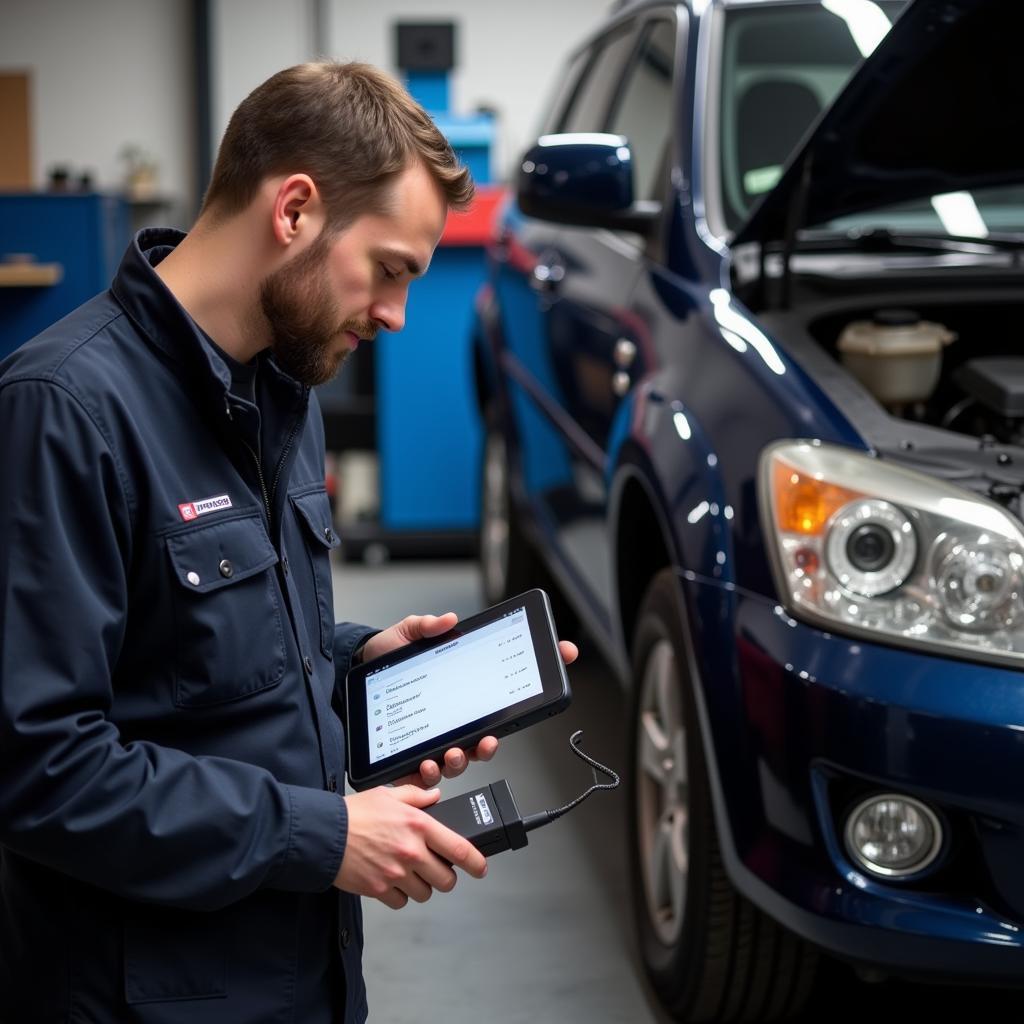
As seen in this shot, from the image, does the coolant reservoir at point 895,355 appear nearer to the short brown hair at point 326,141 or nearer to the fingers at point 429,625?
the fingers at point 429,625

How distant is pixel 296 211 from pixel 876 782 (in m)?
1.07

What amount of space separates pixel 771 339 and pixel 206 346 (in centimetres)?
127

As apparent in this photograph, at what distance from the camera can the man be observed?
3.81 feet

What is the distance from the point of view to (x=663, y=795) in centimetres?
264

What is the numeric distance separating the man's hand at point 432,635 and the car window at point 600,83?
2.26m

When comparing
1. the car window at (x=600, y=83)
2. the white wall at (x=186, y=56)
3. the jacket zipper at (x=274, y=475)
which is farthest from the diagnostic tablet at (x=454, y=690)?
the white wall at (x=186, y=56)

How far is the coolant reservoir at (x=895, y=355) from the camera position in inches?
101

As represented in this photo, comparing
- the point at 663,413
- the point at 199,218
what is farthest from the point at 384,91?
the point at 663,413

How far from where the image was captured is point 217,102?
398 inches

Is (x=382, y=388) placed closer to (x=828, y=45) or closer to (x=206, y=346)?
(x=828, y=45)

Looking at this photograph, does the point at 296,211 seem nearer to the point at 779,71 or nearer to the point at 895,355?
the point at 895,355

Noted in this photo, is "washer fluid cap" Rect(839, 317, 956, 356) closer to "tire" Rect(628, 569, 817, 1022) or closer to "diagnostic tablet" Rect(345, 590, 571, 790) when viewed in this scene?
"tire" Rect(628, 569, 817, 1022)

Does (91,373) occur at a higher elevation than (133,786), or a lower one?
higher

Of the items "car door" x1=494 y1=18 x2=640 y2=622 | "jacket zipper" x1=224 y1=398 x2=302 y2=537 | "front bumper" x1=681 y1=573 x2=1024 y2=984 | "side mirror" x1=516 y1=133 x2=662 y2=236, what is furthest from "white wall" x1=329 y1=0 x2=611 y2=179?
"jacket zipper" x1=224 y1=398 x2=302 y2=537
